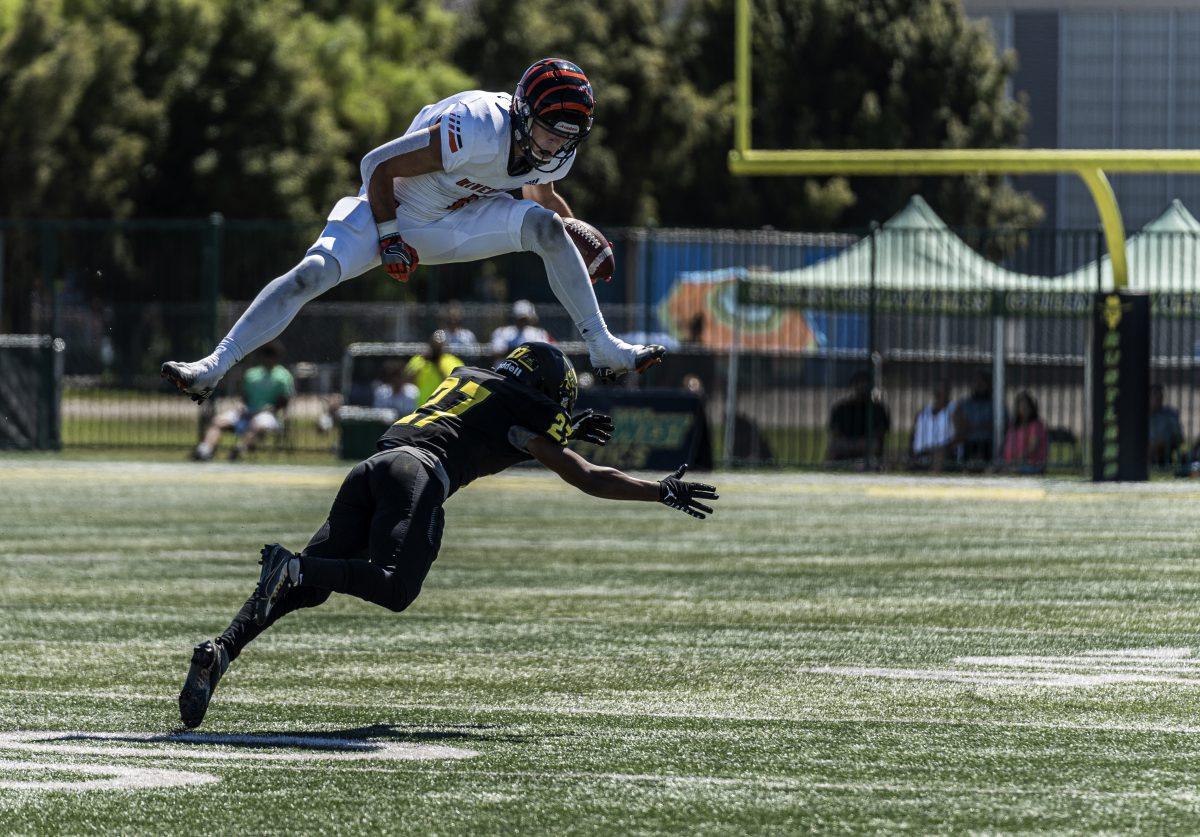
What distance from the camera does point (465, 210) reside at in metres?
8.42

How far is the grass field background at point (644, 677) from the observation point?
5.98 metres

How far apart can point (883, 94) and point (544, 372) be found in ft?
101

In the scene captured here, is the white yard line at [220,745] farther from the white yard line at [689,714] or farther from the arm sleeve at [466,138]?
the arm sleeve at [466,138]

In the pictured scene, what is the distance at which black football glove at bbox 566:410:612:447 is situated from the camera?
7828 millimetres

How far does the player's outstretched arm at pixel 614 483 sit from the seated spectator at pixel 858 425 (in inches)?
603

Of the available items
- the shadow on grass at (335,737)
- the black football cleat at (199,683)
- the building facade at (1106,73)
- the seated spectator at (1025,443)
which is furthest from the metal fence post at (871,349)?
the black football cleat at (199,683)

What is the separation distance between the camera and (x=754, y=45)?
35438 millimetres

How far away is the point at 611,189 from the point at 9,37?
14984mm

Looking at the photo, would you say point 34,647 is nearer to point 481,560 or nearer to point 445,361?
point 481,560

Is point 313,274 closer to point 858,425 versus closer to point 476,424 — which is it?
point 476,424

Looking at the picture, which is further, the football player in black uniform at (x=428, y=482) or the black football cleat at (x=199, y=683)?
the football player in black uniform at (x=428, y=482)

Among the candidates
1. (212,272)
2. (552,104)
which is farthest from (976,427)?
(552,104)

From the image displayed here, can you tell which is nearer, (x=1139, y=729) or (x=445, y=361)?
(x=1139, y=729)

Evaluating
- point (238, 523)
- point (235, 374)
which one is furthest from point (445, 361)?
point (235, 374)
